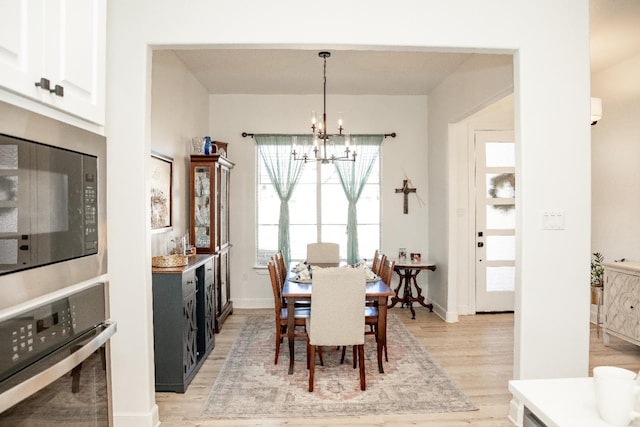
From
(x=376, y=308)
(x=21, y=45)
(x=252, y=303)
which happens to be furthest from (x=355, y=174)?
(x=21, y=45)

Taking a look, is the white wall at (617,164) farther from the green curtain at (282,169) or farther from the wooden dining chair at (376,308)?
the green curtain at (282,169)

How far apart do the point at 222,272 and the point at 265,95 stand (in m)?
2.48

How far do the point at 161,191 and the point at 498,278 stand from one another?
4.24 m

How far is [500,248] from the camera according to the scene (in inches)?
220

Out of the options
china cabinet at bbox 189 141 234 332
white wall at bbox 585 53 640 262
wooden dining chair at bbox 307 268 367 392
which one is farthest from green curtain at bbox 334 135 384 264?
wooden dining chair at bbox 307 268 367 392

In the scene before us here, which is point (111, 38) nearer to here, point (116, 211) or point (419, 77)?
point (116, 211)

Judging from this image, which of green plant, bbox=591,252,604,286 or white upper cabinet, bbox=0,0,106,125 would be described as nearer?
white upper cabinet, bbox=0,0,106,125

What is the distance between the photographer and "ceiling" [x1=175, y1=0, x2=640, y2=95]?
3.69 m

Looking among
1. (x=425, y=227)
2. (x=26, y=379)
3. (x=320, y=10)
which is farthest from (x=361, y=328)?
(x=425, y=227)

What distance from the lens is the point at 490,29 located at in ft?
8.66

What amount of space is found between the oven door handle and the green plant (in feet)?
16.0

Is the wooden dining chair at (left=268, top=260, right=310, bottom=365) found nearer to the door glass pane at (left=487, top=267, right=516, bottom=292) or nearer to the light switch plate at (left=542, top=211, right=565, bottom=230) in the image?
the light switch plate at (left=542, top=211, right=565, bottom=230)

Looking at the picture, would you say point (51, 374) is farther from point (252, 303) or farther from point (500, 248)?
point (500, 248)

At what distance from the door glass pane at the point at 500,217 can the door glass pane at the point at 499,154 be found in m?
0.55
